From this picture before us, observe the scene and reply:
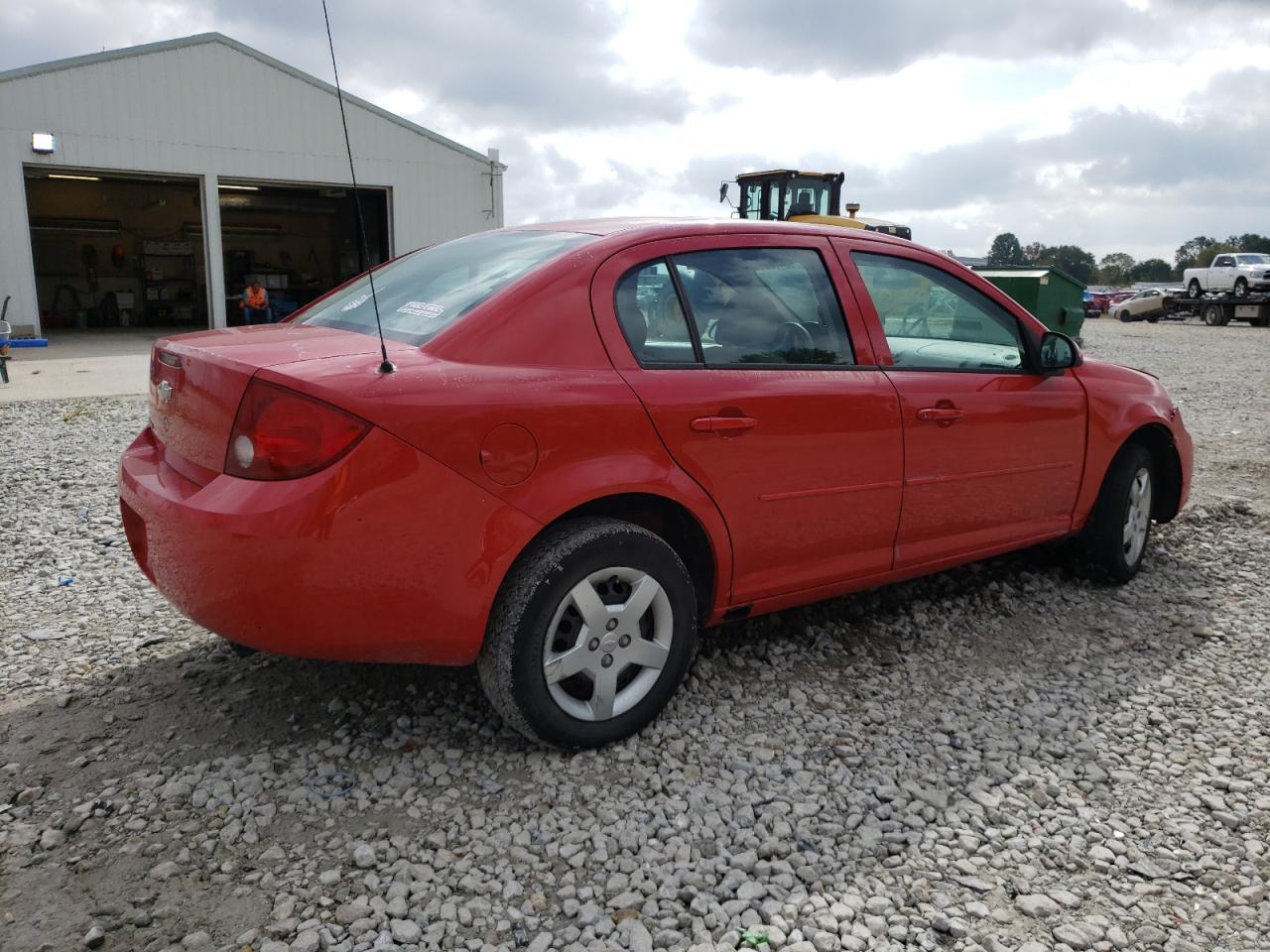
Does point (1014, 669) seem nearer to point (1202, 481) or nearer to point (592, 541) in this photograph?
point (592, 541)

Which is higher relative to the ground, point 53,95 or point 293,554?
point 53,95

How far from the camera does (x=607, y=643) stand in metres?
2.95

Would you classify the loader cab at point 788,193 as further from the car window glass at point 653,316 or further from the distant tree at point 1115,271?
the distant tree at point 1115,271

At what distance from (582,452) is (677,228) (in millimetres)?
933

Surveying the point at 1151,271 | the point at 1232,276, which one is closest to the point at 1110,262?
the point at 1151,271

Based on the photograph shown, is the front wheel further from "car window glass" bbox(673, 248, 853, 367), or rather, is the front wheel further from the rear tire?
the rear tire

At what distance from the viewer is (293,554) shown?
2510mm

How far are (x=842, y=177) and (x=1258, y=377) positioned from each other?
8521mm

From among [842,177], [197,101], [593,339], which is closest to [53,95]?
[197,101]

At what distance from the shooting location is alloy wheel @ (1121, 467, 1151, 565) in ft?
15.2

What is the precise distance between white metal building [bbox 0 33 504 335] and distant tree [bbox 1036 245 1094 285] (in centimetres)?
6859

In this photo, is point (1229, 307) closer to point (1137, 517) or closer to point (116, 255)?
point (1137, 517)

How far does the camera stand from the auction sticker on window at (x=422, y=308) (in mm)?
3037

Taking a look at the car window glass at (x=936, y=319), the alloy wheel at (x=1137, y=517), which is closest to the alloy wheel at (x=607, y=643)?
the car window glass at (x=936, y=319)
